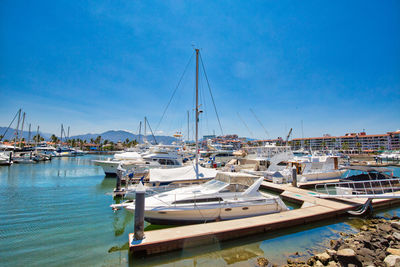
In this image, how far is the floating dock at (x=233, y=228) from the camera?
7270mm

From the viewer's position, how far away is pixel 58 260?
23.4ft

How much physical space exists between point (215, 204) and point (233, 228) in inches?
70.3

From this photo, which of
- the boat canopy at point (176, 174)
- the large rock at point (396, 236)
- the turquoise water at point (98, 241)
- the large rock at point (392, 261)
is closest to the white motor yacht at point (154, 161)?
the boat canopy at point (176, 174)

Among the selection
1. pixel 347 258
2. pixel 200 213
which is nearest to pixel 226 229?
pixel 200 213

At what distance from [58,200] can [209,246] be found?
45.5 ft

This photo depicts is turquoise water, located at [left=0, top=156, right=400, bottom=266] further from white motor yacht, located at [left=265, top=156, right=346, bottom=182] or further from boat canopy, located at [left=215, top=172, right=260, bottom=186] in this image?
white motor yacht, located at [left=265, top=156, right=346, bottom=182]

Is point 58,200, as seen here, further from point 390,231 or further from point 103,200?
point 390,231

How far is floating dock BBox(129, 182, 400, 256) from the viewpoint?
727 centimetres

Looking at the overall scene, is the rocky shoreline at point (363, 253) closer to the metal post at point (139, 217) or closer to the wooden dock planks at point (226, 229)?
the wooden dock planks at point (226, 229)

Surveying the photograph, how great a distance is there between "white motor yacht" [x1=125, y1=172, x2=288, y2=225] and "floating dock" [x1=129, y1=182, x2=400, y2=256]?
0.62 meters

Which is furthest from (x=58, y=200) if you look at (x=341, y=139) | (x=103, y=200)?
(x=341, y=139)

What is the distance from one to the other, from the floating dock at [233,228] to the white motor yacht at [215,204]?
24.4 inches

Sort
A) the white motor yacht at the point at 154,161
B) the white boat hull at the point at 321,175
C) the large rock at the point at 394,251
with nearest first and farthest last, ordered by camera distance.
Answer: the large rock at the point at 394,251 → the white boat hull at the point at 321,175 → the white motor yacht at the point at 154,161

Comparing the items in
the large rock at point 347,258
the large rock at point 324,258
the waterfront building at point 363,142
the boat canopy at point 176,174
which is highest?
the waterfront building at point 363,142
